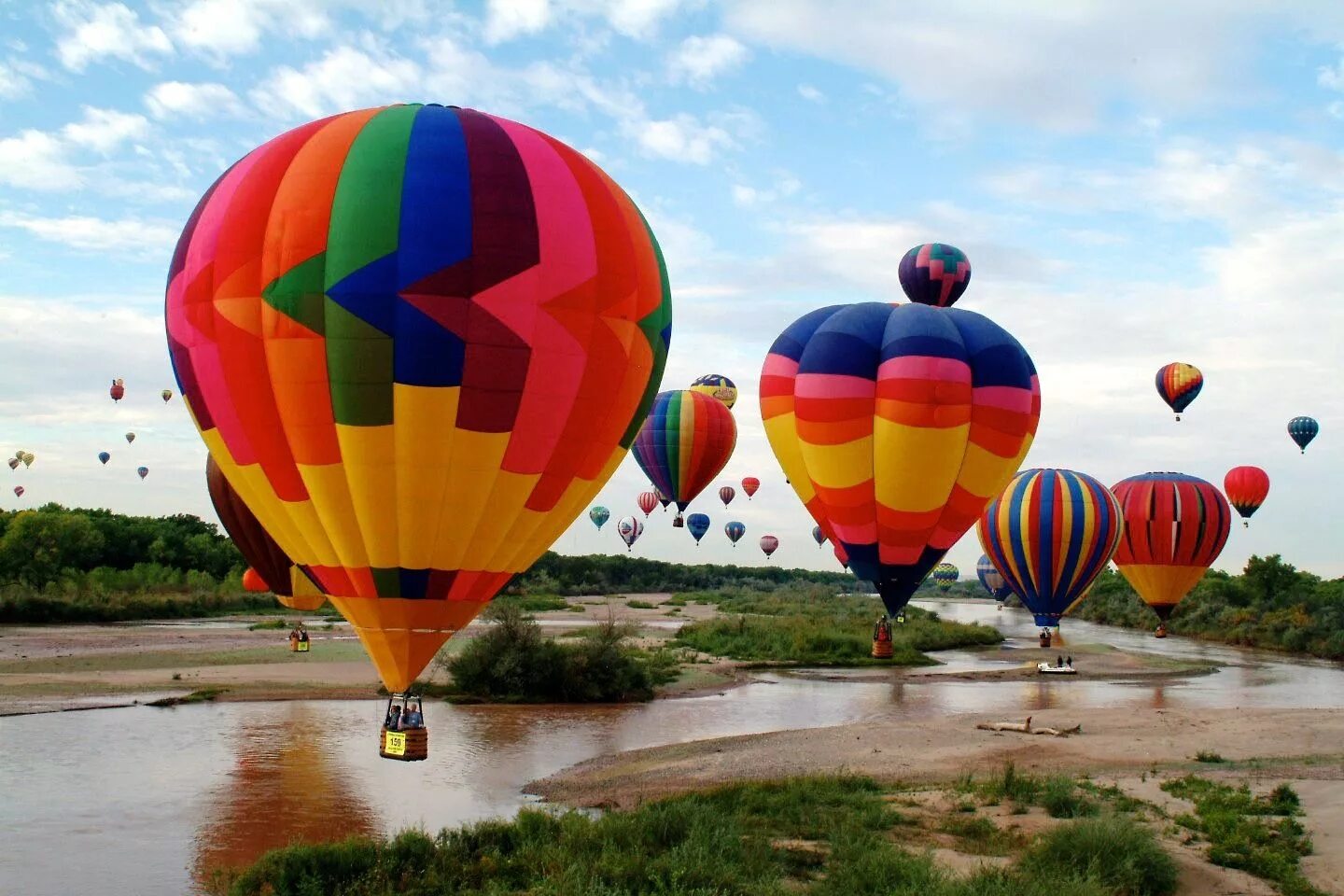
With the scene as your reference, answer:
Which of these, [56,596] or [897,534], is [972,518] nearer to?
[897,534]

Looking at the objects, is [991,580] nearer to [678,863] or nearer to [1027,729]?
[1027,729]

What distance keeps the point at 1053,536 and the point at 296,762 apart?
21.4m

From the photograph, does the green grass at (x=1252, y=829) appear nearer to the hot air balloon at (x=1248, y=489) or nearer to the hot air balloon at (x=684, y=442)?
the hot air balloon at (x=684, y=442)

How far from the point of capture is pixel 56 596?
5138 centimetres

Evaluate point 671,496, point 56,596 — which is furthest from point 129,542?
point 671,496

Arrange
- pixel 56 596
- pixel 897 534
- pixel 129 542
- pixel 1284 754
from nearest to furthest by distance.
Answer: pixel 1284 754 → pixel 897 534 → pixel 56 596 → pixel 129 542

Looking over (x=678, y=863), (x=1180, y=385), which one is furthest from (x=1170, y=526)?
(x=678, y=863)

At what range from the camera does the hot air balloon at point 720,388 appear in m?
45.7

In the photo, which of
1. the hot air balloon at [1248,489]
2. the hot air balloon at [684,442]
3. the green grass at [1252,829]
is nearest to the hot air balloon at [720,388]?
the hot air balloon at [684,442]

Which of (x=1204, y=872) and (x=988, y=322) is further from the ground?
(x=988, y=322)

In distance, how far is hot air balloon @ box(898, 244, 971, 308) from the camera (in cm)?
2477

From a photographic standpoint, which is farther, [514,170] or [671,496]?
[671,496]

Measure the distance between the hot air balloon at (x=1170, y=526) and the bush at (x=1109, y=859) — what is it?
28.7m

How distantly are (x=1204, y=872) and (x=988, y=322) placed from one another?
42.0 feet
